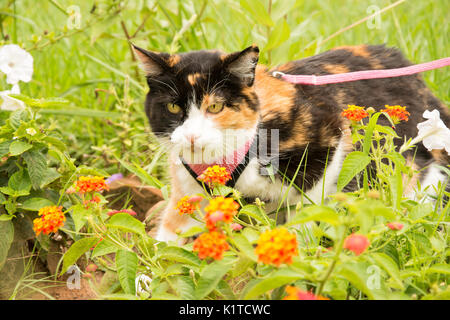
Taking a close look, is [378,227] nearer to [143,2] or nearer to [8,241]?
[8,241]

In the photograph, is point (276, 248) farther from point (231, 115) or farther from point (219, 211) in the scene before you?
point (231, 115)

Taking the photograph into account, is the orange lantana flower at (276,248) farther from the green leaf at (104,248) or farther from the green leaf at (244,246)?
the green leaf at (104,248)

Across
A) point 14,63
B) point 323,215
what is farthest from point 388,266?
point 14,63

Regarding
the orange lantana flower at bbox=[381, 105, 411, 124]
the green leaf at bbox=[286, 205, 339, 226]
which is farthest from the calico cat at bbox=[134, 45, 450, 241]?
the green leaf at bbox=[286, 205, 339, 226]

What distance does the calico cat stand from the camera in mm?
1793

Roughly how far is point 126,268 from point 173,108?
2.43ft

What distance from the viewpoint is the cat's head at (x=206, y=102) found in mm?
1755

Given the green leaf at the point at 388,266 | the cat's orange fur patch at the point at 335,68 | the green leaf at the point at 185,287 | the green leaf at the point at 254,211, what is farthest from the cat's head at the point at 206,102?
the green leaf at the point at 388,266

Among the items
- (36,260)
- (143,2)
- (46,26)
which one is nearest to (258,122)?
(36,260)

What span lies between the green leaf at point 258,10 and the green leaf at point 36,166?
1115 millimetres

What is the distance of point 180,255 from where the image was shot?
1355mm

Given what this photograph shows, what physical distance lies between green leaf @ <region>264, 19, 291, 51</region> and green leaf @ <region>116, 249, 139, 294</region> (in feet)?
4.44

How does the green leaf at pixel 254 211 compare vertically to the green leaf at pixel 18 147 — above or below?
below

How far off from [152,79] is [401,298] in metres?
1.22
